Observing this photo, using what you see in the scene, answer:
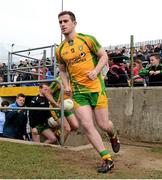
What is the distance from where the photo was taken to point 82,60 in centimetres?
571

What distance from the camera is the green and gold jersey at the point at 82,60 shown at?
570cm

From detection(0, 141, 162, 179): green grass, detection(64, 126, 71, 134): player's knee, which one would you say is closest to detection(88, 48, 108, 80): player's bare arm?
detection(0, 141, 162, 179): green grass

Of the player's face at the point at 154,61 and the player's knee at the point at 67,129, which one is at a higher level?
the player's face at the point at 154,61

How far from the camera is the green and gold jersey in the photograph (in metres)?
5.70

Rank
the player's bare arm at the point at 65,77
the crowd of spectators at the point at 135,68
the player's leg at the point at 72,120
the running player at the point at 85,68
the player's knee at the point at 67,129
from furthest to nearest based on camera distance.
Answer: the crowd of spectators at the point at 135,68 → the player's knee at the point at 67,129 → the player's leg at the point at 72,120 → the player's bare arm at the point at 65,77 → the running player at the point at 85,68

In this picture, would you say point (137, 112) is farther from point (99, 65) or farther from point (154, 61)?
point (99, 65)

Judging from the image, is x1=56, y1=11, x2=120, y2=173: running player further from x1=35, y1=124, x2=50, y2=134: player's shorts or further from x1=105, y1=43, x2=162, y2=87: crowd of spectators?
x1=105, y1=43, x2=162, y2=87: crowd of spectators

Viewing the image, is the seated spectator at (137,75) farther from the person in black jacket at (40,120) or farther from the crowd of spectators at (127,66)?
the person in black jacket at (40,120)

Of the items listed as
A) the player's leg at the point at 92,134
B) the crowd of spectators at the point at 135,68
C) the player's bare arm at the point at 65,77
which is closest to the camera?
the player's leg at the point at 92,134

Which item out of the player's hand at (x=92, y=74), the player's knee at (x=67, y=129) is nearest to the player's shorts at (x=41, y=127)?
the player's knee at (x=67, y=129)

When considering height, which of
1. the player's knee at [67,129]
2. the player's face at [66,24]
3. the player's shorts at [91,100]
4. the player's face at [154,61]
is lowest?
the player's knee at [67,129]

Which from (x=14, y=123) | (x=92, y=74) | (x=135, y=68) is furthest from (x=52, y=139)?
(x=92, y=74)

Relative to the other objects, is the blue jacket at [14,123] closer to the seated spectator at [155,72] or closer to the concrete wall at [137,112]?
the concrete wall at [137,112]

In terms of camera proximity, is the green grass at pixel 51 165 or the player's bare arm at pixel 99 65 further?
the player's bare arm at pixel 99 65
